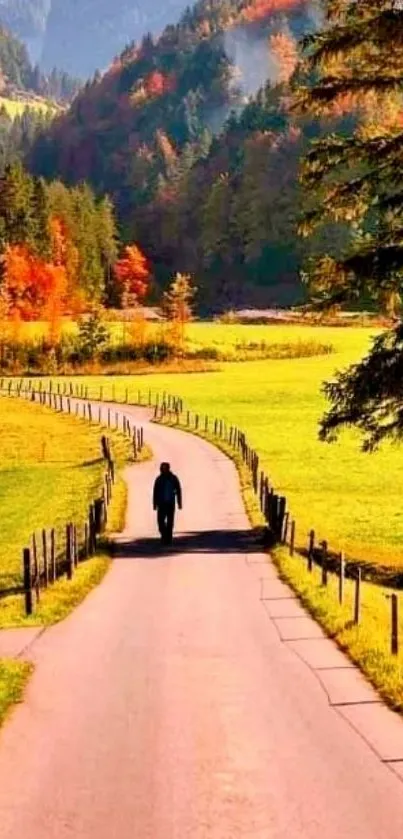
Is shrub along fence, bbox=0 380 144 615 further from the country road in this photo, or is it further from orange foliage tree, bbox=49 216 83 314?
orange foliage tree, bbox=49 216 83 314

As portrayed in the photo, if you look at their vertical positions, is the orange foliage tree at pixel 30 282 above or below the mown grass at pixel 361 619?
above

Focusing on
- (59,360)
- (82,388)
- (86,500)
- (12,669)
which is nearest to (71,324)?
(59,360)

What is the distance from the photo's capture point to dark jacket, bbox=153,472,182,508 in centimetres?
3059

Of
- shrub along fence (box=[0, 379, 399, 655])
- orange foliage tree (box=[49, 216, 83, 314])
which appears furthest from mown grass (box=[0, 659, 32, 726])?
orange foliage tree (box=[49, 216, 83, 314])

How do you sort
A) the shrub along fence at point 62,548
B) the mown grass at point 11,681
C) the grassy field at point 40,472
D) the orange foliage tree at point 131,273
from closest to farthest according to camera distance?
the mown grass at point 11,681 → the shrub along fence at point 62,548 → the grassy field at point 40,472 → the orange foliage tree at point 131,273

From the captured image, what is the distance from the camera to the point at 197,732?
40.5 ft

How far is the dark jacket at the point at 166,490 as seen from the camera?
3059cm

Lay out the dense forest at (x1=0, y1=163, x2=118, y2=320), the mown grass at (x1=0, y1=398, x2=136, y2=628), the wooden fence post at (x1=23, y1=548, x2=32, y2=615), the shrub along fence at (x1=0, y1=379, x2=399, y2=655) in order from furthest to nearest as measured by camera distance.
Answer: the dense forest at (x1=0, y1=163, x2=118, y2=320)
the mown grass at (x1=0, y1=398, x2=136, y2=628)
the shrub along fence at (x1=0, y1=379, x2=399, y2=655)
the wooden fence post at (x1=23, y1=548, x2=32, y2=615)

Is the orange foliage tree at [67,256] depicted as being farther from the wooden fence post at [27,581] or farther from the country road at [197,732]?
the country road at [197,732]

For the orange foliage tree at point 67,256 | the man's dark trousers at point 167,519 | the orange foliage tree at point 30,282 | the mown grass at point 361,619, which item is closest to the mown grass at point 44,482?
the man's dark trousers at point 167,519

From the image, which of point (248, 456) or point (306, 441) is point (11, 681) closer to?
point (248, 456)

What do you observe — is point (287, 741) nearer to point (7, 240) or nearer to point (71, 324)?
point (71, 324)

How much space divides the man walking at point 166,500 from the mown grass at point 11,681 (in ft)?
47.5

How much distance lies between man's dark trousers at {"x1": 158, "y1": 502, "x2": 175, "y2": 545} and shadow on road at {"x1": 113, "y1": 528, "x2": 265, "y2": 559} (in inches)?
10.2
